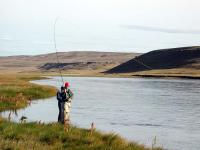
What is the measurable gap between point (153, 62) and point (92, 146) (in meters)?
163

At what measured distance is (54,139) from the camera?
1423cm

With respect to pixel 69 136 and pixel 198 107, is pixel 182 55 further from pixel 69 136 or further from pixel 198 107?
pixel 69 136

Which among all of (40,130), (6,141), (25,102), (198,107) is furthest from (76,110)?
(6,141)

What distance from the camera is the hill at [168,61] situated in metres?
Answer: 156

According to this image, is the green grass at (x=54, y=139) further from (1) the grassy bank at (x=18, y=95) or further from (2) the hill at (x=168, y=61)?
(2) the hill at (x=168, y=61)

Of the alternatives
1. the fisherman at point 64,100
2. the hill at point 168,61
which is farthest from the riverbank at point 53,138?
the hill at point 168,61

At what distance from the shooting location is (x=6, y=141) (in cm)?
1286

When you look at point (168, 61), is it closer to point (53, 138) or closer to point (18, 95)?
point (18, 95)

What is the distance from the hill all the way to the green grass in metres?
132

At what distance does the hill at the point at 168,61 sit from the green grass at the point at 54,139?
132 m

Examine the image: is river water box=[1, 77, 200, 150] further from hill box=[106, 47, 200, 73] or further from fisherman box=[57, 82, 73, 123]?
hill box=[106, 47, 200, 73]

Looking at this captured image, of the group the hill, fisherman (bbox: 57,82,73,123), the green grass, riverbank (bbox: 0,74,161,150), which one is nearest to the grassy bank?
fisherman (bbox: 57,82,73,123)

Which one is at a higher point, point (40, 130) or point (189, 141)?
point (40, 130)

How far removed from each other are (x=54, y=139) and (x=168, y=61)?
156630 mm
